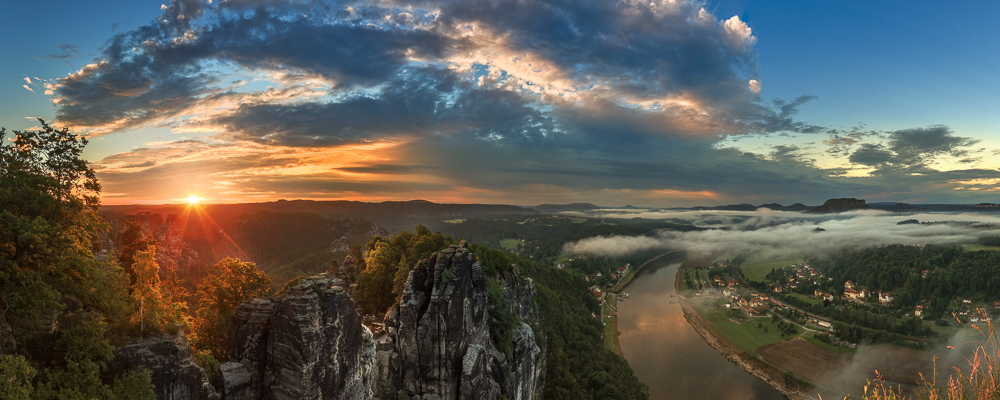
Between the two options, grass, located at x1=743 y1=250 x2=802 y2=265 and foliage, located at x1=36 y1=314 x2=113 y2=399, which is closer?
foliage, located at x1=36 y1=314 x2=113 y2=399

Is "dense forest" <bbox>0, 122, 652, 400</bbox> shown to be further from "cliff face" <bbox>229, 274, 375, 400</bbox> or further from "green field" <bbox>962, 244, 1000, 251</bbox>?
"green field" <bbox>962, 244, 1000, 251</bbox>

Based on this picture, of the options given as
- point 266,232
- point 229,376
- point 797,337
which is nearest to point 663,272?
point 797,337

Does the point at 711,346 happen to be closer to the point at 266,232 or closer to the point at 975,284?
the point at 975,284

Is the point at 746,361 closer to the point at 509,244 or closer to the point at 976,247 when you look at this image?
the point at 509,244

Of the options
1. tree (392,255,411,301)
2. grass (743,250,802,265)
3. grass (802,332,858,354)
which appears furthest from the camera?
grass (743,250,802,265)

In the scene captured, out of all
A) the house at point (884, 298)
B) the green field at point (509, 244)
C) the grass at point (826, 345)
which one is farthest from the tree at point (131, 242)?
the green field at point (509, 244)

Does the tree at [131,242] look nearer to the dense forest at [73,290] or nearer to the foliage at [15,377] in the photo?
the dense forest at [73,290]

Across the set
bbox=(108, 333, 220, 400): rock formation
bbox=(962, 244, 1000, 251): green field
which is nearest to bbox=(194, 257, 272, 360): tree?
bbox=(108, 333, 220, 400): rock formation
